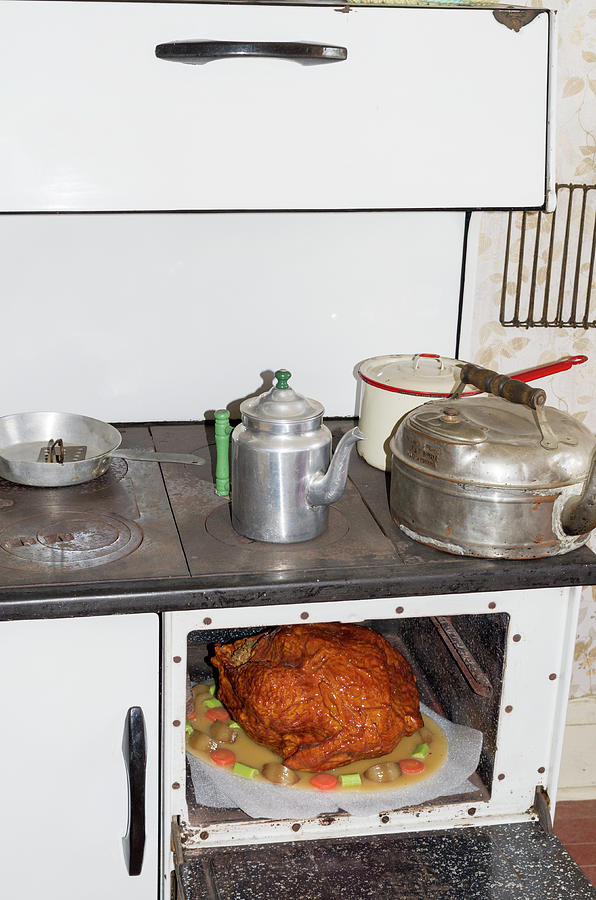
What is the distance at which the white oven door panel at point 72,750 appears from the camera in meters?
1.57

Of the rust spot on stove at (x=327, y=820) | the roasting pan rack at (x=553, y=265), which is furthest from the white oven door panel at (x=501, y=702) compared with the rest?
the roasting pan rack at (x=553, y=265)

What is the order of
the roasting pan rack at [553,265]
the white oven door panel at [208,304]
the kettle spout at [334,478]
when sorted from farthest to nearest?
the roasting pan rack at [553,265]
the white oven door panel at [208,304]
the kettle spout at [334,478]

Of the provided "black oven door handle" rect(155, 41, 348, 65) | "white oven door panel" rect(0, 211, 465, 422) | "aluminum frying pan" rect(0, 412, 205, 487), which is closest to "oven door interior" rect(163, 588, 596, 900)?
"aluminum frying pan" rect(0, 412, 205, 487)

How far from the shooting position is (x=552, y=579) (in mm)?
1675

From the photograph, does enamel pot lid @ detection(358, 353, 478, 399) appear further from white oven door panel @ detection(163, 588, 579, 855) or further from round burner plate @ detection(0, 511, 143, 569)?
round burner plate @ detection(0, 511, 143, 569)

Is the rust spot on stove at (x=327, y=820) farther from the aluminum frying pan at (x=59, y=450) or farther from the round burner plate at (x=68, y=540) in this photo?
the aluminum frying pan at (x=59, y=450)

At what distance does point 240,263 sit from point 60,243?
36 cm

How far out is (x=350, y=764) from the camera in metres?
1.86

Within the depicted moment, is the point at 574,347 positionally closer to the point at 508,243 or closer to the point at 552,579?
the point at 508,243

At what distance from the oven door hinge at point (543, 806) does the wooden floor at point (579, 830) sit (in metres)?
0.63

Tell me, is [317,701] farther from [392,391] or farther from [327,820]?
[392,391]

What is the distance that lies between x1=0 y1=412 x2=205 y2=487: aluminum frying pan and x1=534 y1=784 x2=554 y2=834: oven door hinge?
848 mm

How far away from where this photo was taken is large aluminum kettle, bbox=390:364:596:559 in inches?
63.3

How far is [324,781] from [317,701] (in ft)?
0.45
